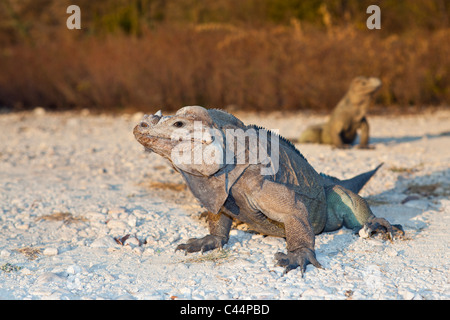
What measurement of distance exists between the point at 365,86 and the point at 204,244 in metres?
5.36

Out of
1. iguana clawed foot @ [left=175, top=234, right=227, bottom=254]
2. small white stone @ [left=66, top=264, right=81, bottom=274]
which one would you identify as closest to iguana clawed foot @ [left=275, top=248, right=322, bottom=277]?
iguana clawed foot @ [left=175, top=234, right=227, bottom=254]

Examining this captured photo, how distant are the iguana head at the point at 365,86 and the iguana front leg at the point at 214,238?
502 centimetres

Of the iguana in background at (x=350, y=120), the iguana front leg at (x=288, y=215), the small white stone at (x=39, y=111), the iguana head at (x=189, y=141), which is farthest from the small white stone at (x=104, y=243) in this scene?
the small white stone at (x=39, y=111)

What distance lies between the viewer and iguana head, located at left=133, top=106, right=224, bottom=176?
3.64m

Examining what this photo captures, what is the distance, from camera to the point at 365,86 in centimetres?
872

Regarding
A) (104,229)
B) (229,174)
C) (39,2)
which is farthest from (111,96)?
(39,2)

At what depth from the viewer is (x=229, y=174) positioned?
380 centimetres

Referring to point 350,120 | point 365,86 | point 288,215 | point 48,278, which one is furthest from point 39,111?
point 288,215

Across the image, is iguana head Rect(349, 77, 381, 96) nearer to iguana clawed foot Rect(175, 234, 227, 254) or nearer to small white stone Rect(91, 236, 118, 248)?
iguana clawed foot Rect(175, 234, 227, 254)

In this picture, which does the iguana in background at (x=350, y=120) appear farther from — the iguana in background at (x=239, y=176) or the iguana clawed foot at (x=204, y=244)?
the iguana clawed foot at (x=204, y=244)

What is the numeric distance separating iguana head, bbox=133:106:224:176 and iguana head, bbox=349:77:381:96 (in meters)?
5.57

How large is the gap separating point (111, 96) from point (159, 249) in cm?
1105

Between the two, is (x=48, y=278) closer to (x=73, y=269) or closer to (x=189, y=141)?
(x=73, y=269)

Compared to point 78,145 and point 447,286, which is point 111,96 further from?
point 447,286
